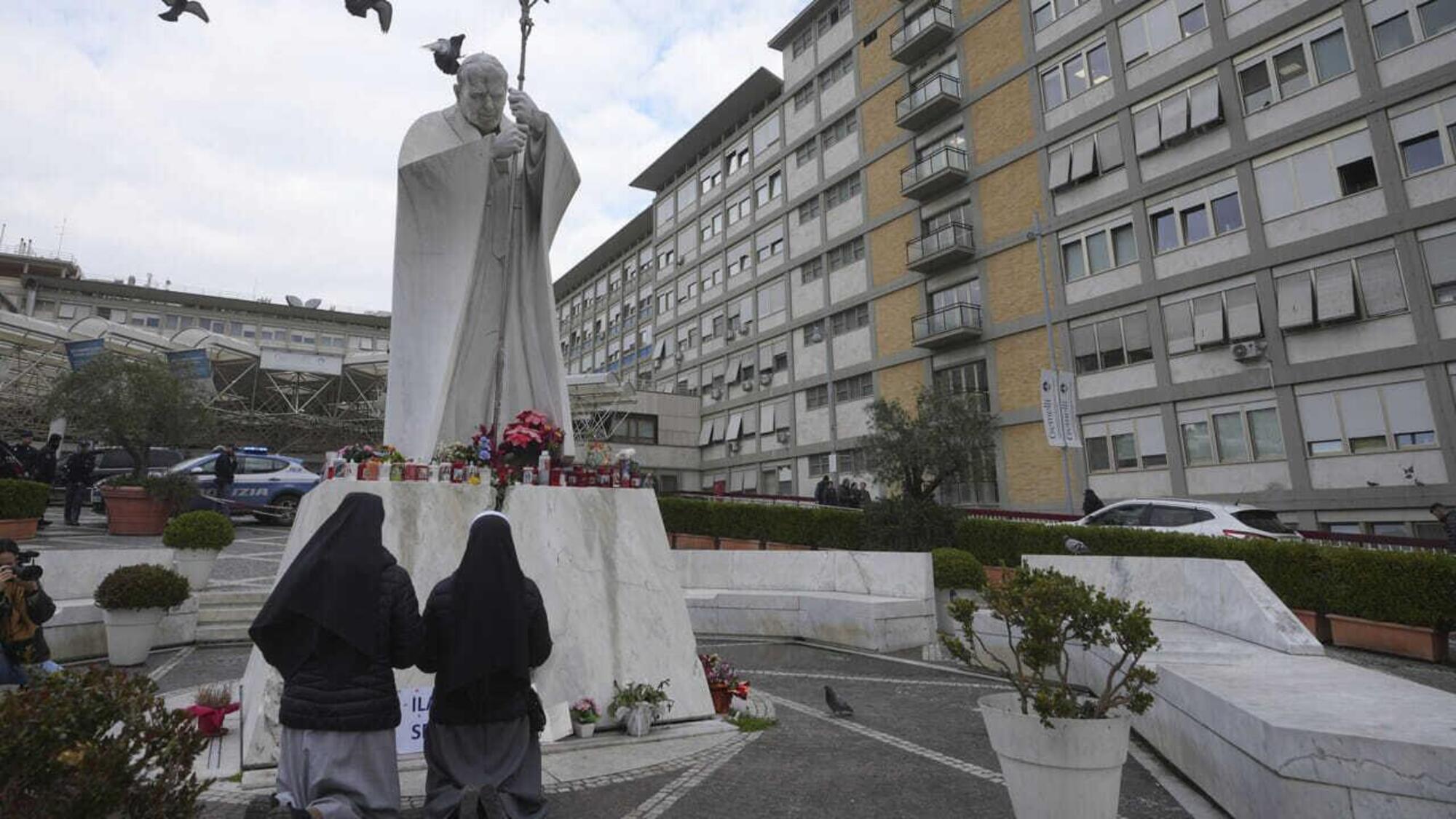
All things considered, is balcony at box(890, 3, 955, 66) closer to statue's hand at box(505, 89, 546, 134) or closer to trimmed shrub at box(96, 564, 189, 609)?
statue's hand at box(505, 89, 546, 134)

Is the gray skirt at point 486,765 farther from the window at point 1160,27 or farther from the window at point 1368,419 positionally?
the window at point 1160,27

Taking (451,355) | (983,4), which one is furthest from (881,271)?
(451,355)

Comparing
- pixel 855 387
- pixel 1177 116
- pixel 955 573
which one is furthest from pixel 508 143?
pixel 855 387

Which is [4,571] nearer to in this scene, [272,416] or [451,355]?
[451,355]

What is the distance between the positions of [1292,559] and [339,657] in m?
11.9

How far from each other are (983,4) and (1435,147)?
49.0 feet

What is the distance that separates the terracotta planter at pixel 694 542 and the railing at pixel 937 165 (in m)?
15.1

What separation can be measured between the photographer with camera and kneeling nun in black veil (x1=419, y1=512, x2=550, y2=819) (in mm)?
4146

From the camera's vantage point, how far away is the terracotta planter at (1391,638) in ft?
28.5

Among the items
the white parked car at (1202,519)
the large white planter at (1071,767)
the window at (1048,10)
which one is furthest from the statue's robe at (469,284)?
the window at (1048,10)

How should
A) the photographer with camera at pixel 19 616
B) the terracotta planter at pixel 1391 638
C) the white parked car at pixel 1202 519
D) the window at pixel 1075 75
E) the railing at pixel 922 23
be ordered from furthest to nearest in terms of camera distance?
the railing at pixel 922 23, the window at pixel 1075 75, the white parked car at pixel 1202 519, the terracotta planter at pixel 1391 638, the photographer with camera at pixel 19 616

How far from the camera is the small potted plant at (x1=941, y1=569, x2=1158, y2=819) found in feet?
10.7

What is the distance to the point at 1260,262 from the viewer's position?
18.1 m

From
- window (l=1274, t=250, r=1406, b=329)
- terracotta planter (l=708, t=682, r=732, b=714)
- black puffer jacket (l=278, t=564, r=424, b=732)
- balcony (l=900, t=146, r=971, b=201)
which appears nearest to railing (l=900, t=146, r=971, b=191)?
balcony (l=900, t=146, r=971, b=201)
